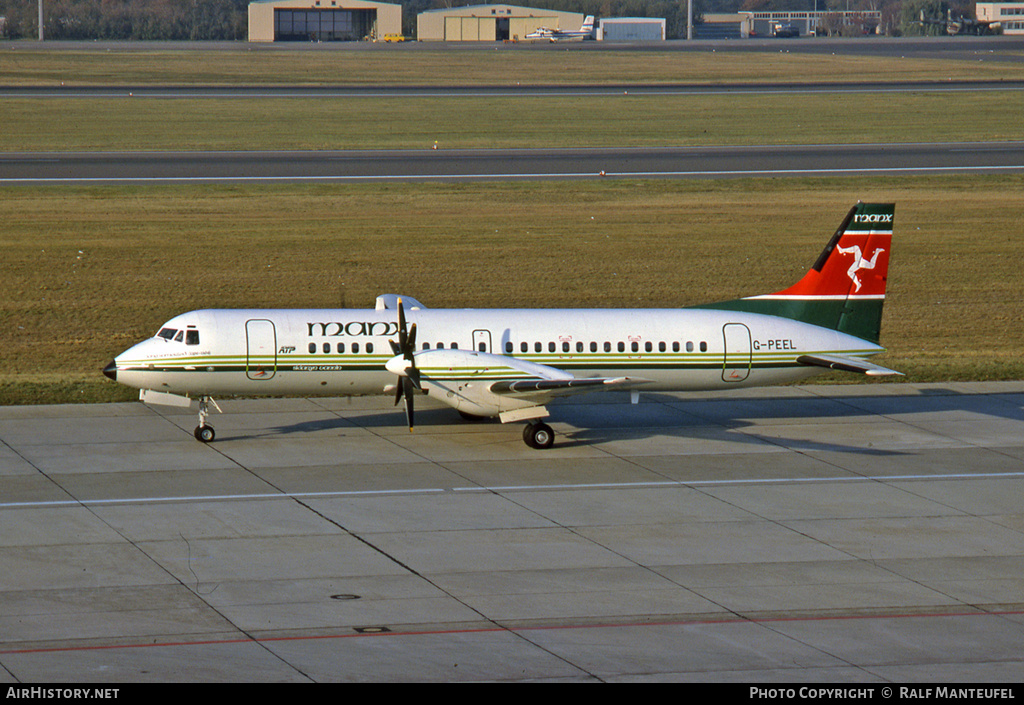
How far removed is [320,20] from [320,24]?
581mm

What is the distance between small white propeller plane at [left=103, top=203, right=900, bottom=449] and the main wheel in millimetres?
33

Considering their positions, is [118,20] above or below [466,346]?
above

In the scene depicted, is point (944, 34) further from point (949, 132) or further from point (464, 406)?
point (464, 406)

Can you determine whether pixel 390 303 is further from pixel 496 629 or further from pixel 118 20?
pixel 118 20

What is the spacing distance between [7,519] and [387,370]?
9007 mm

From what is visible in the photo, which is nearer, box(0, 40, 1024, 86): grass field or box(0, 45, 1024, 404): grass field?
box(0, 45, 1024, 404): grass field

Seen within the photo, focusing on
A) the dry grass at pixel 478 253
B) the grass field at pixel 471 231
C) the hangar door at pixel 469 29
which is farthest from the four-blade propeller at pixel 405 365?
the hangar door at pixel 469 29

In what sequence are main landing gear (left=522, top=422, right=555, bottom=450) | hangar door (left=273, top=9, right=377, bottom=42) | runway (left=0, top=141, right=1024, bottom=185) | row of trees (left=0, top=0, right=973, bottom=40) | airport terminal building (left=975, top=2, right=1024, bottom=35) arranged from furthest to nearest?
1. airport terminal building (left=975, top=2, right=1024, bottom=35)
2. hangar door (left=273, top=9, right=377, bottom=42)
3. row of trees (left=0, top=0, right=973, bottom=40)
4. runway (left=0, top=141, right=1024, bottom=185)
5. main landing gear (left=522, top=422, right=555, bottom=450)

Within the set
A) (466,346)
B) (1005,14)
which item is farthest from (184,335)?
(1005,14)

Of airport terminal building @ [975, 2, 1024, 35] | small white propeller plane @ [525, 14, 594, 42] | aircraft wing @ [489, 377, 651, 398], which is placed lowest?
aircraft wing @ [489, 377, 651, 398]

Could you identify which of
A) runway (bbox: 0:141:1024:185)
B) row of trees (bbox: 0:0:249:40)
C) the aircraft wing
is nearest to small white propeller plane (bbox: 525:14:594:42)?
row of trees (bbox: 0:0:249:40)

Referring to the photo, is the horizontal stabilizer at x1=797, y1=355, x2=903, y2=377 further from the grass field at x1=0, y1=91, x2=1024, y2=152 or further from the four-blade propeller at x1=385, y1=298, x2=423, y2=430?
the grass field at x1=0, y1=91, x2=1024, y2=152

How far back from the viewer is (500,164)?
71.8 m

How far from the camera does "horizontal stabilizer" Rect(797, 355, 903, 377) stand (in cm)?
2916
